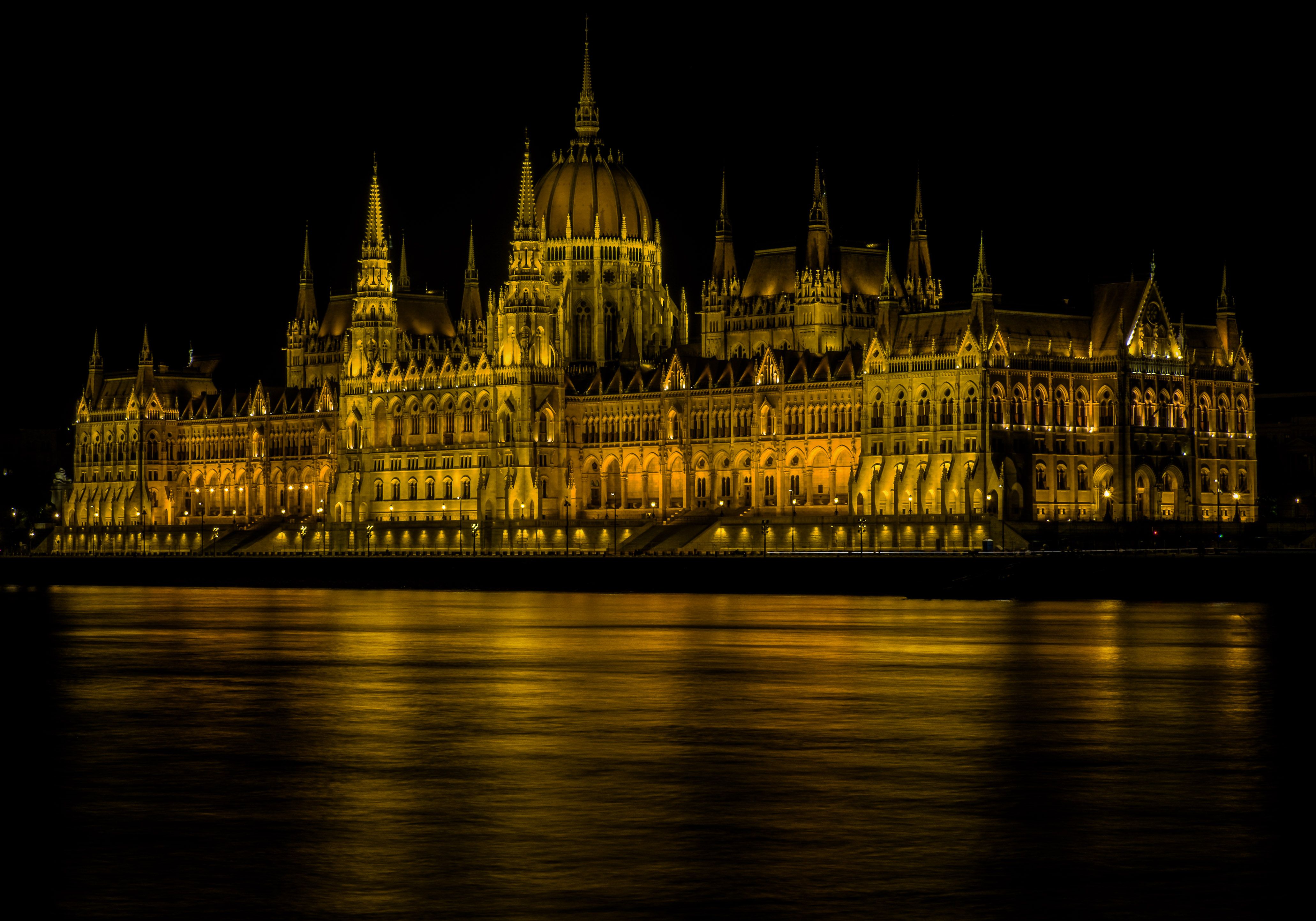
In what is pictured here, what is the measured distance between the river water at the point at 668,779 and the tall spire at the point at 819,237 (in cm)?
8391

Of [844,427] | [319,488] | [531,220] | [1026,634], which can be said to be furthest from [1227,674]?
[319,488]

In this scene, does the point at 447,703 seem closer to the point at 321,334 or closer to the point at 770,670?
the point at 770,670

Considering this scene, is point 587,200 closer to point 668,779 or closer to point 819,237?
point 819,237

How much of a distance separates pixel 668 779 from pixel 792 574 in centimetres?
7908

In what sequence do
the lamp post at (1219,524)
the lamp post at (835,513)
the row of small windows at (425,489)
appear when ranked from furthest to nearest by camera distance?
the row of small windows at (425,489), the lamp post at (835,513), the lamp post at (1219,524)

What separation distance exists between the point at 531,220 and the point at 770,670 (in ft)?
332

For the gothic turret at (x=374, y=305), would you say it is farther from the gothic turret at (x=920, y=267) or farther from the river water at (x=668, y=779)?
the river water at (x=668, y=779)

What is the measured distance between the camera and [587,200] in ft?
550

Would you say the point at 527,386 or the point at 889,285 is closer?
the point at 889,285

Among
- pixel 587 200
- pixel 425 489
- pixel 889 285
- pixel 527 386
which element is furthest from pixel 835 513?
pixel 587 200

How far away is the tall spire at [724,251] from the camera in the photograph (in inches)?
6334

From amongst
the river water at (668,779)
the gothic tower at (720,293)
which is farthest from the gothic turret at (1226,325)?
the river water at (668,779)

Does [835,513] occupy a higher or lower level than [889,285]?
lower

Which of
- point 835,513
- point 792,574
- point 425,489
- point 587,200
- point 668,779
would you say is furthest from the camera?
point 587,200
